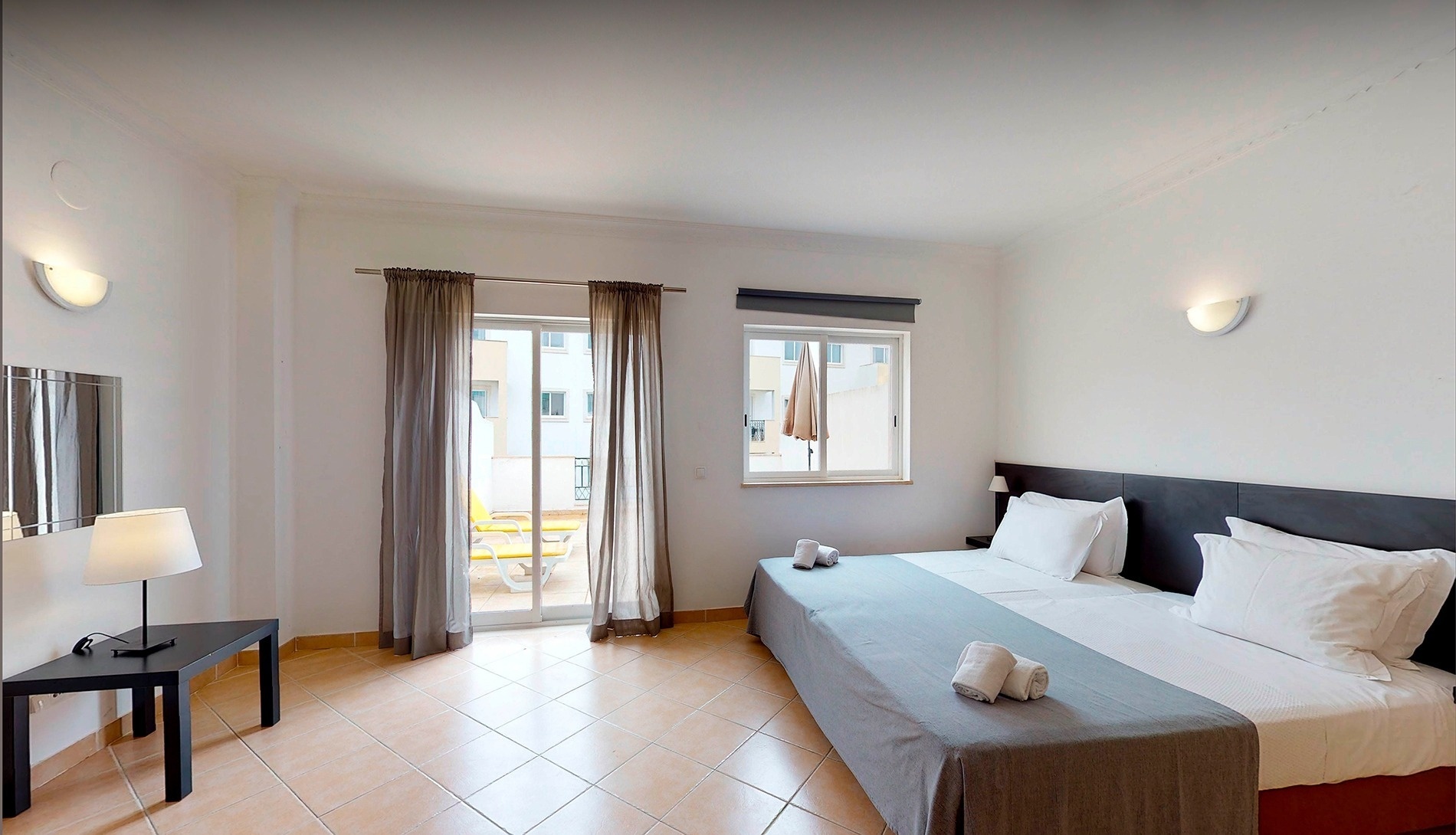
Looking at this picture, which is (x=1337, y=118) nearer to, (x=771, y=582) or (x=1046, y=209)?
(x=1046, y=209)

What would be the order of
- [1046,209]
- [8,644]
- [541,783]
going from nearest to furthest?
[8,644], [541,783], [1046,209]

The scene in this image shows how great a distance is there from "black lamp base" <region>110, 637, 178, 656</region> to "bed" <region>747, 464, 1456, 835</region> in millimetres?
2538

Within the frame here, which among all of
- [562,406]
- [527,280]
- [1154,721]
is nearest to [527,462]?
[562,406]

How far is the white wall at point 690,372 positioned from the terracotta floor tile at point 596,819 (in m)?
1.75

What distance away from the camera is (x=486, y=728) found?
2631 mm

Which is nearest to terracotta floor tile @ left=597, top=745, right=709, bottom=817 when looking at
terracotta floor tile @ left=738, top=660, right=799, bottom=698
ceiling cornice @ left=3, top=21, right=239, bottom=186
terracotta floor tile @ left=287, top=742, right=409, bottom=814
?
terracotta floor tile @ left=738, top=660, right=799, bottom=698

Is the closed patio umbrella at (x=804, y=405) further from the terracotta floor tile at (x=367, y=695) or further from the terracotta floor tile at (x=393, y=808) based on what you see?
the terracotta floor tile at (x=393, y=808)

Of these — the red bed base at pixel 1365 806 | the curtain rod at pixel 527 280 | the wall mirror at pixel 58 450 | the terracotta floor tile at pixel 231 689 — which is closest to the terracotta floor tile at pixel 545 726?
the terracotta floor tile at pixel 231 689

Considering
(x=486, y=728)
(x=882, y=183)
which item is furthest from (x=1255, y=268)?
(x=486, y=728)

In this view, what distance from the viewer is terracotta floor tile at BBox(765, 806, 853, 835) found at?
2029 mm

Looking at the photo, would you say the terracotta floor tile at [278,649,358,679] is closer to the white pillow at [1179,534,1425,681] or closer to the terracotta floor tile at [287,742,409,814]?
the terracotta floor tile at [287,742,409,814]

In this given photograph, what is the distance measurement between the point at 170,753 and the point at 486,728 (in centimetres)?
104

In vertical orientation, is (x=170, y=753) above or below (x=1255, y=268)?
below

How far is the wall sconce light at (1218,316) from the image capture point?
271cm
